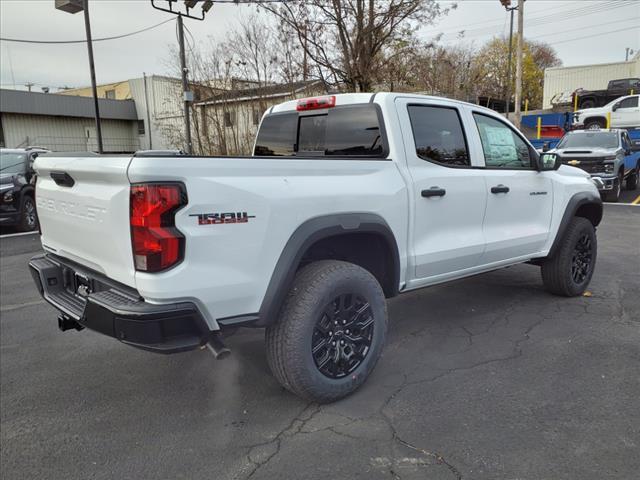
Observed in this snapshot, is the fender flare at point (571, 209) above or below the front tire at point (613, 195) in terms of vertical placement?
above

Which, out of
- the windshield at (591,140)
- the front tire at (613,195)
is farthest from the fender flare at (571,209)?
the windshield at (591,140)

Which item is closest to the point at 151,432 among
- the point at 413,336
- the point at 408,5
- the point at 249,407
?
the point at 249,407

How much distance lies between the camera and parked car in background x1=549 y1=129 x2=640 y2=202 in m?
13.0

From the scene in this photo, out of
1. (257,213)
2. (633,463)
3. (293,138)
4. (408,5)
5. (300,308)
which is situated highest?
(408,5)

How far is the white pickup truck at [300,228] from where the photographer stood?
2398 mm

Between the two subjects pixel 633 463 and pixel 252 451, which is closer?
pixel 633 463

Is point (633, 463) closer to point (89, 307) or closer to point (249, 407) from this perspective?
point (249, 407)

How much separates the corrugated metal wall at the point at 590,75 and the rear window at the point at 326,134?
3681 cm

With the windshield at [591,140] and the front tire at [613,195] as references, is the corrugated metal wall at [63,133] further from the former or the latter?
the front tire at [613,195]

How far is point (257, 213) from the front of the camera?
261 centimetres

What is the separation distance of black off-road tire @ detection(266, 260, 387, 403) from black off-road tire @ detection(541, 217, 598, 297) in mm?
2727

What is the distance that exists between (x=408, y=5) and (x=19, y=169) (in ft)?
33.2

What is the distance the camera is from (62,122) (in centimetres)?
3516

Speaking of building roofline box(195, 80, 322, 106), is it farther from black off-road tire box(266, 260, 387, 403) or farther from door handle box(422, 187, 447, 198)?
black off-road tire box(266, 260, 387, 403)
